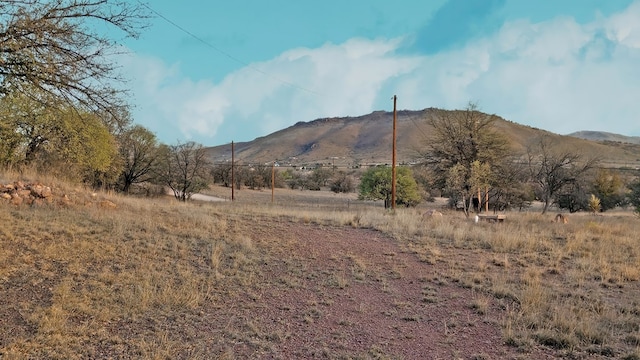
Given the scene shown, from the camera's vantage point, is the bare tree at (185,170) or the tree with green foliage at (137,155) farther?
the bare tree at (185,170)

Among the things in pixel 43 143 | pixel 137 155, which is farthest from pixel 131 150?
pixel 43 143

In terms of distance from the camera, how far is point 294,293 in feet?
24.2

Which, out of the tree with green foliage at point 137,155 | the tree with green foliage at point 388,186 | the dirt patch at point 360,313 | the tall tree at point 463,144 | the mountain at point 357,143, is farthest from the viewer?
the mountain at point 357,143

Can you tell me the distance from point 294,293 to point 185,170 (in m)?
34.5

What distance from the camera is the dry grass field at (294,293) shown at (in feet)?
16.5

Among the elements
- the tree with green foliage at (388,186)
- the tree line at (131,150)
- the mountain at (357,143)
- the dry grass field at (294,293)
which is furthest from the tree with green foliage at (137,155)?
the mountain at (357,143)

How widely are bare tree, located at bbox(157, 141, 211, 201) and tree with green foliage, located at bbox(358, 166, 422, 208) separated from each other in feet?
55.4

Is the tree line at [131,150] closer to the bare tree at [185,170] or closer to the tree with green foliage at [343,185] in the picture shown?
the bare tree at [185,170]

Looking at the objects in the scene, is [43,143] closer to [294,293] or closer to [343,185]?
[294,293]

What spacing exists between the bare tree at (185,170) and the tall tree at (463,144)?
2300cm

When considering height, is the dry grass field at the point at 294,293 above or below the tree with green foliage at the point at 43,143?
below

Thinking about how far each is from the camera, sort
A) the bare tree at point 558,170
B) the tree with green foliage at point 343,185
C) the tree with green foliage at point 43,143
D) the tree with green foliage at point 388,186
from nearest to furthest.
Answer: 1. the tree with green foliage at point 43,143
2. the bare tree at point 558,170
3. the tree with green foliage at point 388,186
4. the tree with green foliage at point 343,185

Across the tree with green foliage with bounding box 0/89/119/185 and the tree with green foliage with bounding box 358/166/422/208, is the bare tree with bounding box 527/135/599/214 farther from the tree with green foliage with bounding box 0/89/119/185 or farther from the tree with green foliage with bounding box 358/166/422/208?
the tree with green foliage with bounding box 0/89/119/185

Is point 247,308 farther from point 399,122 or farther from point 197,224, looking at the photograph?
point 399,122
